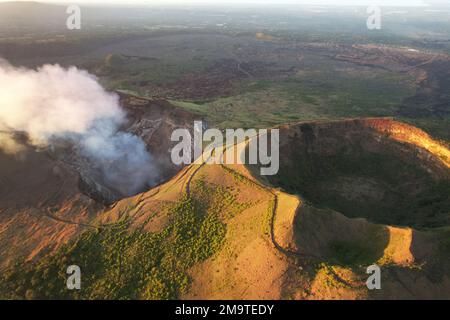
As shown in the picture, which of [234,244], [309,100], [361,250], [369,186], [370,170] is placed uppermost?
[309,100]

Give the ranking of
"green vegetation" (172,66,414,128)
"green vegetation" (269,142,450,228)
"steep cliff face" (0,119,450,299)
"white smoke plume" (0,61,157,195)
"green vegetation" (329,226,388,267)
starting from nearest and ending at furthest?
"steep cliff face" (0,119,450,299)
"green vegetation" (329,226,388,267)
"green vegetation" (269,142,450,228)
"white smoke plume" (0,61,157,195)
"green vegetation" (172,66,414,128)

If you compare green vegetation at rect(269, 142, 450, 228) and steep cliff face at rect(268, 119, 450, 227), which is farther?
steep cliff face at rect(268, 119, 450, 227)

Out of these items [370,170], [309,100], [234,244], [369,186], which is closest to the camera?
[234,244]

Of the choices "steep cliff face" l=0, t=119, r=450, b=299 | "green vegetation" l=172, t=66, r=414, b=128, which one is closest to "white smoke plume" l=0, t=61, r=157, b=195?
"steep cliff face" l=0, t=119, r=450, b=299

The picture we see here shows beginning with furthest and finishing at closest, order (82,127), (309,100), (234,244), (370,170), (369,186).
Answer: (309,100), (370,170), (82,127), (369,186), (234,244)

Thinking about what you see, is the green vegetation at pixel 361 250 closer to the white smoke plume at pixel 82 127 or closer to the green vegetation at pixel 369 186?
the green vegetation at pixel 369 186

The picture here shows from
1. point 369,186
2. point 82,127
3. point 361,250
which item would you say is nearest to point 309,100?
point 369,186

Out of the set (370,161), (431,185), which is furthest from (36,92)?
(431,185)

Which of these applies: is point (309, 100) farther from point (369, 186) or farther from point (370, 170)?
point (369, 186)

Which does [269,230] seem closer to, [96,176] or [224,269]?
[224,269]

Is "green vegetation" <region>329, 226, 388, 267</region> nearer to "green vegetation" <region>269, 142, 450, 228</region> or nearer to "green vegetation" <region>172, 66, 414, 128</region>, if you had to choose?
"green vegetation" <region>269, 142, 450, 228</region>
